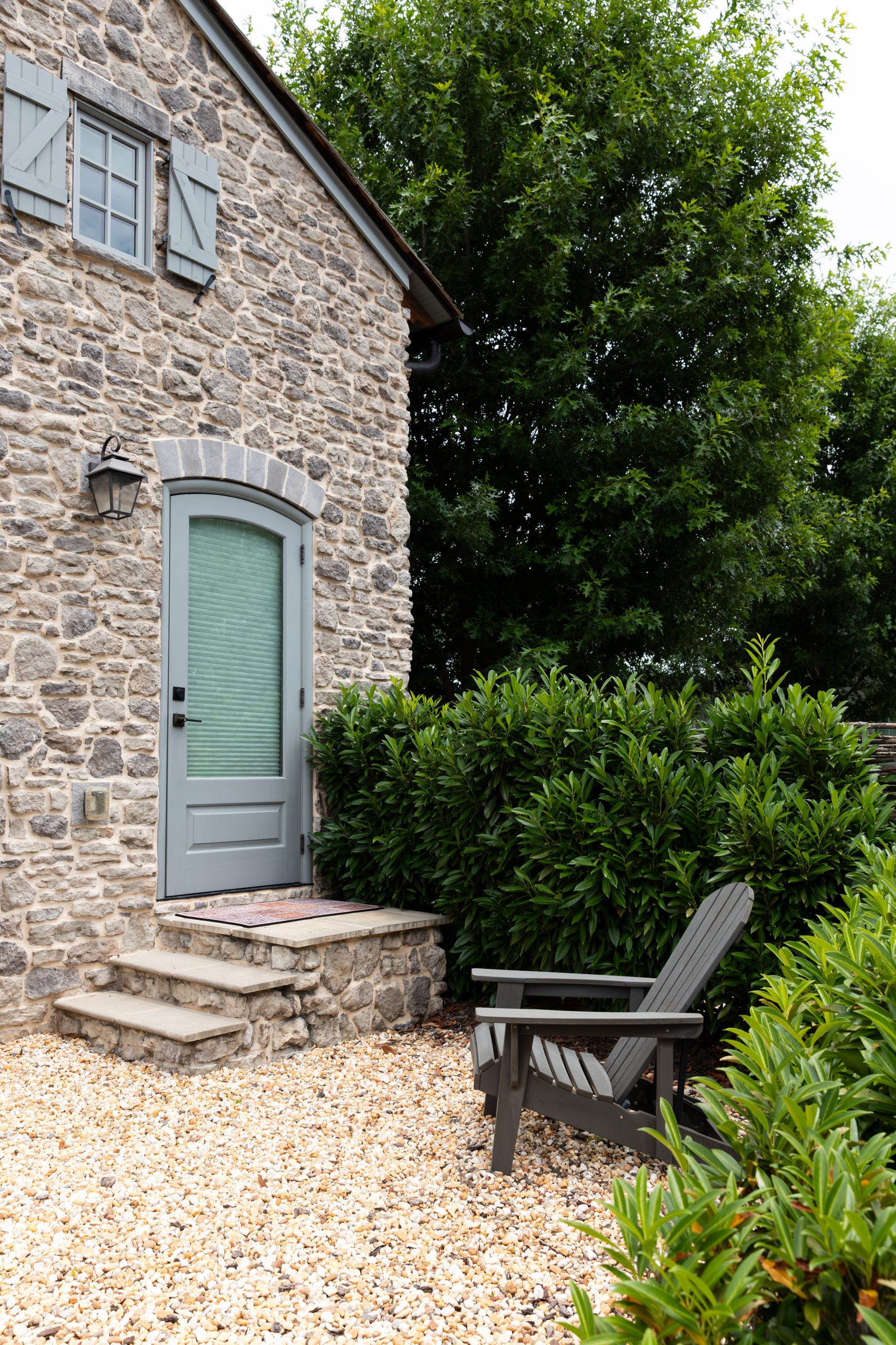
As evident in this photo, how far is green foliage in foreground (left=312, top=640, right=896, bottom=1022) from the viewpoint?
377cm

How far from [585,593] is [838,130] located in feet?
21.6

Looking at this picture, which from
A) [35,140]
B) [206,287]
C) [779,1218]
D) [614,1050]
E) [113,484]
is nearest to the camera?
[779,1218]

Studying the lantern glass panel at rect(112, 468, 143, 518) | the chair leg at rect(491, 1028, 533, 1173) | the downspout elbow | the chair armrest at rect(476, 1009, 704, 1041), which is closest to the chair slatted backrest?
the chair armrest at rect(476, 1009, 704, 1041)

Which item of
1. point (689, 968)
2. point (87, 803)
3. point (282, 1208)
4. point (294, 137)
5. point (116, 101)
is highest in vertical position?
point (294, 137)

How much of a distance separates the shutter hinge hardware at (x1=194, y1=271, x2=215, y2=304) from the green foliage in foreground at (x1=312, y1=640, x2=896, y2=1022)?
2.94 m

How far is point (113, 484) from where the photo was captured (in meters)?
4.99

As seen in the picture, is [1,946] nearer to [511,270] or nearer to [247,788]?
[247,788]

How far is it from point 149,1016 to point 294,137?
5663mm

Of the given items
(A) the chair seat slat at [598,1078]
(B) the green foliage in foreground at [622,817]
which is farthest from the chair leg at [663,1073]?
(B) the green foliage in foreground at [622,817]

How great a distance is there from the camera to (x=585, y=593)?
9.79 m

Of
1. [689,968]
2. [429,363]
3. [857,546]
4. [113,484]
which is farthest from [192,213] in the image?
[857,546]

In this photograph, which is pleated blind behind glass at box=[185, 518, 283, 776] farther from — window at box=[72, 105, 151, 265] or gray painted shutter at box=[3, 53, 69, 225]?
gray painted shutter at box=[3, 53, 69, 225]

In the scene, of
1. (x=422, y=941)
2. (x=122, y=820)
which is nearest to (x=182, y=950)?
(x=122, y=820)

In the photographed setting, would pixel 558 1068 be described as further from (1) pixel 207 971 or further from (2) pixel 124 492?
(2) pixel 124 492
